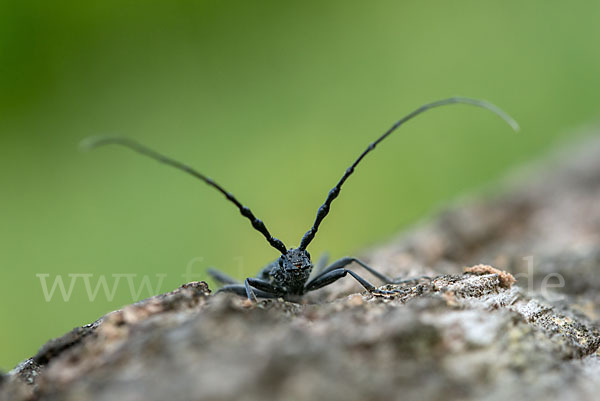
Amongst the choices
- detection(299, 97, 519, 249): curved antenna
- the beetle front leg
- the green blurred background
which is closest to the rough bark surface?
the beetle front leg

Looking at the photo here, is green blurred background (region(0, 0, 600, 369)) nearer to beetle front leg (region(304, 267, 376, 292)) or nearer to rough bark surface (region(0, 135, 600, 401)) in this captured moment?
beetle front leg (region(304, 267, 376, 292))

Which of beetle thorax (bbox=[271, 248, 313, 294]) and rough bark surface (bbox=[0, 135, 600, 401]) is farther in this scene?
beetle thorax (bbox=[271, 248, 313, 294])

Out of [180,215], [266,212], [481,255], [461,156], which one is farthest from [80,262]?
[461,156]

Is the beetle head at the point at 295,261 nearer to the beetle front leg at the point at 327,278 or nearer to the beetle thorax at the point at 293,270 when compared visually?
the beetle thorax at the point at 293,270

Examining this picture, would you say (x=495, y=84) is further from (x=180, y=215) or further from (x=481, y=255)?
(x=180, y=215)

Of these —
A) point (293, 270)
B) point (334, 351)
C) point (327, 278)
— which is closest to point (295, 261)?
point (293, 270)

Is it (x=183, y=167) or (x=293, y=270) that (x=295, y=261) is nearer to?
(x=293, y=270)
